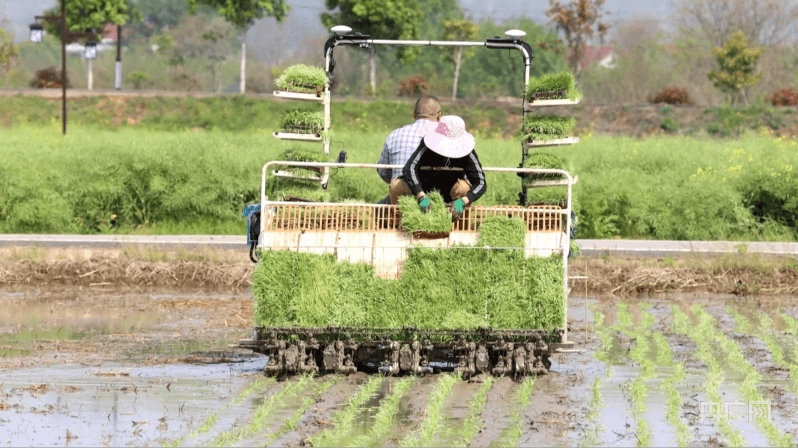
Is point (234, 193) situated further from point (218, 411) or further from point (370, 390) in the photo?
point (218, 411)

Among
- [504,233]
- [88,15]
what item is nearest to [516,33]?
[504,233]

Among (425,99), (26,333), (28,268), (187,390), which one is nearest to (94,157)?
(28,268)

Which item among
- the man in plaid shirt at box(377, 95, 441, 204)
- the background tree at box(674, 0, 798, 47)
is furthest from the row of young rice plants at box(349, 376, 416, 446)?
the background tree at box(674, 0, 798, 47)

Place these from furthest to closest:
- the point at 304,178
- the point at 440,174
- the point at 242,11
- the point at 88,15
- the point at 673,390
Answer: the point at 88,15
the point at 242,11
the point at 304,178
the point at 440,174
the point at 673,390

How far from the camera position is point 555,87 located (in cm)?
1250

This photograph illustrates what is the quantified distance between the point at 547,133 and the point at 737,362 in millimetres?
2817

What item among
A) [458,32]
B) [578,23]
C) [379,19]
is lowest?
[379,19]

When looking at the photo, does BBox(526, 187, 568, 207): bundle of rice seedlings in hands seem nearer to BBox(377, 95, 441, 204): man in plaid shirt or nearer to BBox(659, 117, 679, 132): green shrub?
BBox(377, 95, 441, 204): man in plaid shirt

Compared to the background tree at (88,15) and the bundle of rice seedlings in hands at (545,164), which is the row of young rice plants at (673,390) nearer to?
the bundle of rice seedlings in hands at (545,164)

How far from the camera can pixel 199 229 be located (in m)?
25.6

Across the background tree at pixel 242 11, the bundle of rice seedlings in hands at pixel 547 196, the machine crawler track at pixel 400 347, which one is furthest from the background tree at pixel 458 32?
the machine crawler track at pixel 400 347

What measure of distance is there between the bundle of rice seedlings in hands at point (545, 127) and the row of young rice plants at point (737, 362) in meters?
2.65

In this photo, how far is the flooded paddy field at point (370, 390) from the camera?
8766 millimetres

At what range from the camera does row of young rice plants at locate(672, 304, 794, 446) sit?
8.95 metres
